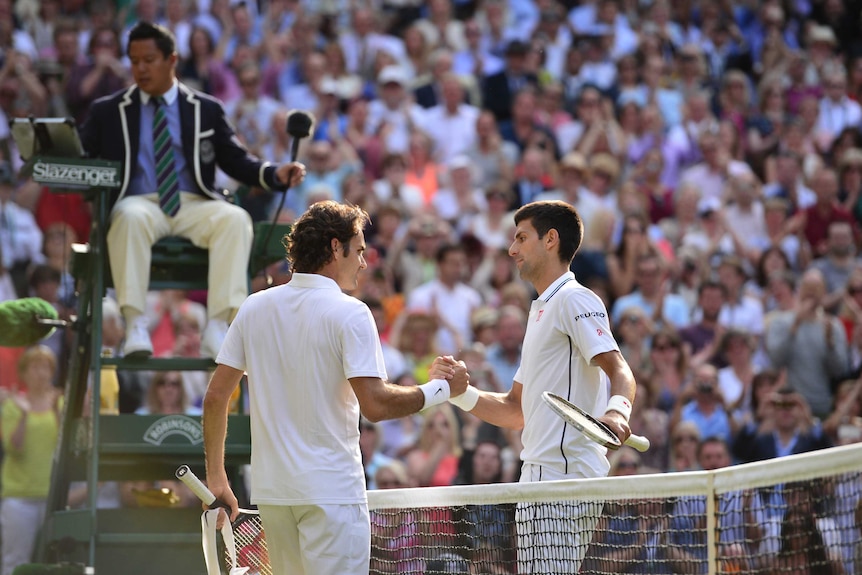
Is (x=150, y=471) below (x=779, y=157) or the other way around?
below

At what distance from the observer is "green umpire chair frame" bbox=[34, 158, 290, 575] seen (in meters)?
7.95

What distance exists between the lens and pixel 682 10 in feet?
63.2

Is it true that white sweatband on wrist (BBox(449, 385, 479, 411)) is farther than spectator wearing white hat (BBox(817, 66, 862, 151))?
No

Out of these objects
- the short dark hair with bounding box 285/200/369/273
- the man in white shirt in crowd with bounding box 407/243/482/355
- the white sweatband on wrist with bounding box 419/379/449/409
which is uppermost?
the man in white shirt in crowd with bounding box 407/243/482/355

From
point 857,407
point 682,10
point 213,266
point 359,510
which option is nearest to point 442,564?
point 359,510

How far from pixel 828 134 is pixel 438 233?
6.07 meters

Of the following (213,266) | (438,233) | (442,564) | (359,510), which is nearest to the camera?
(359,510)

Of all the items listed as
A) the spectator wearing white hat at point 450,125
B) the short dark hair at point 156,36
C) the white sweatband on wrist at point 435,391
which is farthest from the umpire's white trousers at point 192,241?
the spectator wearing white hat at point 450,125

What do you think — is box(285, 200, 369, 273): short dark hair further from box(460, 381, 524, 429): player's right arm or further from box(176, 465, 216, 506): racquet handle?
box(460, 381, 524, 429): player's right arm

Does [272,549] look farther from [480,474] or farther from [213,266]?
[480,474]

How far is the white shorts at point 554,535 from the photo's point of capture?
5.74 metres

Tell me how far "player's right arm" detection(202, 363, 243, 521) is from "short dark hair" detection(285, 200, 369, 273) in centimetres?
52

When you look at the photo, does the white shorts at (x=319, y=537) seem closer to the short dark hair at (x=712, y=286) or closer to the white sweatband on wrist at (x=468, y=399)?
the white sweatband on wrist at (x=468, y=399)

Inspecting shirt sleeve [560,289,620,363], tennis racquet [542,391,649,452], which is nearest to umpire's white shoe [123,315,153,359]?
shirt sleeve [560,289,620,363]
